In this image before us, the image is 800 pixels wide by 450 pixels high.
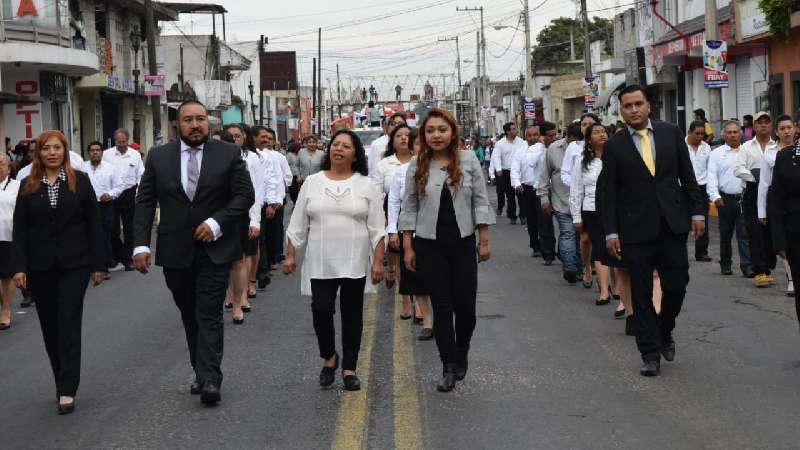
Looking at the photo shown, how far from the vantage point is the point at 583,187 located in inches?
472

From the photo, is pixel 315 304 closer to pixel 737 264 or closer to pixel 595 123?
pixel 595 123

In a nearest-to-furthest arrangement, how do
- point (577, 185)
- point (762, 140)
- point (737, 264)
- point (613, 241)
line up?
point (613, 241), point (577, 185), point (762, 140), point (737, 264)

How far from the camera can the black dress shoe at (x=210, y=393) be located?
24.8ft

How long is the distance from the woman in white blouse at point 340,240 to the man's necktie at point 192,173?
2.41 ft

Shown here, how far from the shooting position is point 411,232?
8062mm

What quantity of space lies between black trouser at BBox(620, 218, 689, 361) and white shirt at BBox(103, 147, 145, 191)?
10.3 metres

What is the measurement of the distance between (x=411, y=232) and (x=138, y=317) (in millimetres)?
5250

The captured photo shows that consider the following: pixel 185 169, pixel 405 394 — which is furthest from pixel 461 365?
pixel 185 169

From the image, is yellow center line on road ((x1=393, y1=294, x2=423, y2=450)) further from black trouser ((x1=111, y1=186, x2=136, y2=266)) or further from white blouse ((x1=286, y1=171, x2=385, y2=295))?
black trouser ((x1=111, y1=186, x2=136, y2=266))

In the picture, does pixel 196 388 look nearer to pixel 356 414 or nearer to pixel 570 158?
pixel 356 414

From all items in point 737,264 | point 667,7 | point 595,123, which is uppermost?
point 667,7

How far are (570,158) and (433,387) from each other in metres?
5.68

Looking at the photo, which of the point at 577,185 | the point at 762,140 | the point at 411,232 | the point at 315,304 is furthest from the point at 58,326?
the point at 762,140

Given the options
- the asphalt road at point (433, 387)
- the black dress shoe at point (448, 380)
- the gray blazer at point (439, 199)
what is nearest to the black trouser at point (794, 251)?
the asphalt road at point (433, 387)
